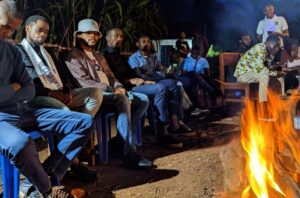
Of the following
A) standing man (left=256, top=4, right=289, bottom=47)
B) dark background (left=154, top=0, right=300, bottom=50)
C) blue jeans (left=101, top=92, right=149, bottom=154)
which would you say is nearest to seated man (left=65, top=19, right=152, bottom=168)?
blue jeans (left=101, top=92, right=149, bottom=154)

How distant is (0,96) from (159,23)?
5252 millimetres

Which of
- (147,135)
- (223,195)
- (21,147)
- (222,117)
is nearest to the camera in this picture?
(21,147)

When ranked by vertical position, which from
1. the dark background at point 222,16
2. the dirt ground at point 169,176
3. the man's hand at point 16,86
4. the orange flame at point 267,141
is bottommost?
the dirt ground at point 169,176

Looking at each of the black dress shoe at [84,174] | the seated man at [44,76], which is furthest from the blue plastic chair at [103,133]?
the black dress shoe at [84,174]

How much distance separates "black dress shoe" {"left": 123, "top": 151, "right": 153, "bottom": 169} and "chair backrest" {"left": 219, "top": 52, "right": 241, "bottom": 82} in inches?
165

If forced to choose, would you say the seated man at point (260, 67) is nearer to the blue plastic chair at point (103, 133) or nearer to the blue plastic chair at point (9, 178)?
the blue plastic chair at point (103, 133)

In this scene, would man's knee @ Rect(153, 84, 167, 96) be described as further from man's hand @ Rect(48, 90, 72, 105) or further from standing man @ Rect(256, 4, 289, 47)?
standing man @ Rect(256, 4, 289, 47)

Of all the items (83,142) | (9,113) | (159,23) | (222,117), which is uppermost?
(159,23)

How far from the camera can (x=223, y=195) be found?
328 centimetres

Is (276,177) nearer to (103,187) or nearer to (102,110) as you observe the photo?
(103,187)

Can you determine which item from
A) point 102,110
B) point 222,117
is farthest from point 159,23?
point 102,110

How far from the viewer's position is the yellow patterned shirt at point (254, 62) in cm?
778

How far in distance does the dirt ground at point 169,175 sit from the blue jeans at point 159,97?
404mm

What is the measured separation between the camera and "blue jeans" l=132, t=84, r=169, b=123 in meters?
5.34
